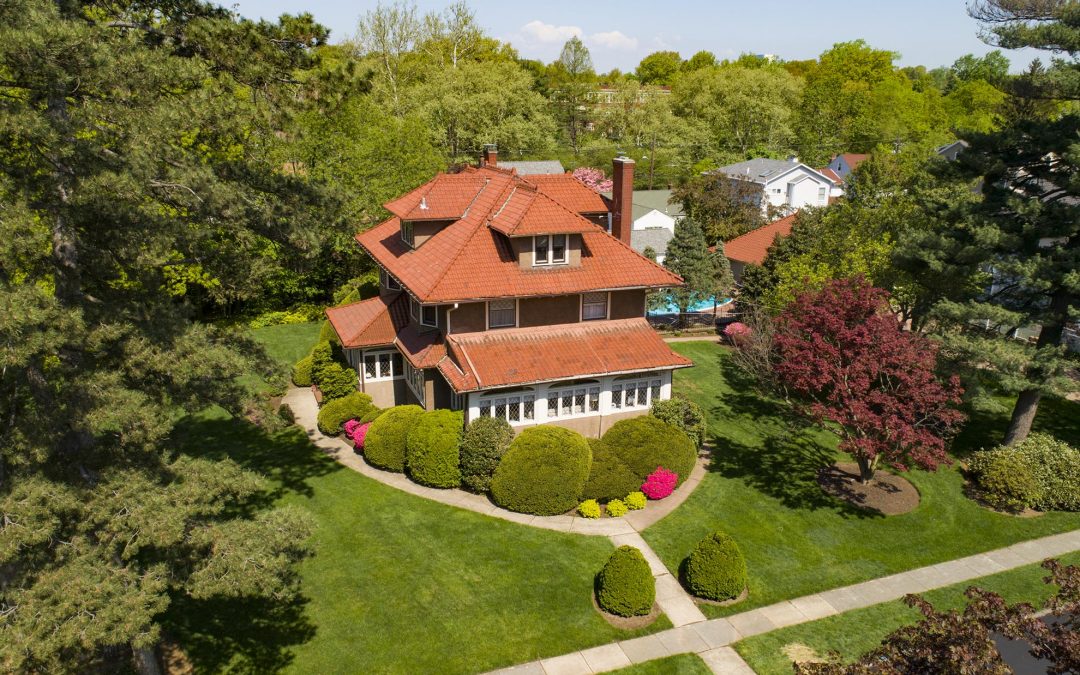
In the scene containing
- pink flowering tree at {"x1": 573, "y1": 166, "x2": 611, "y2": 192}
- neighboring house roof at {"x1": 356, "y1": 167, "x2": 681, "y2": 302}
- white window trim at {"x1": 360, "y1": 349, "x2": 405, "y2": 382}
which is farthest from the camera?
pink flowering tree at {"x1": 573, "y1": 166, "x2": 611, "y2": 192}

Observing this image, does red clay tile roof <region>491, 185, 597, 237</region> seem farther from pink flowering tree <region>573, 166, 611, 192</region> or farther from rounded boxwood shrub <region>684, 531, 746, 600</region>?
pink flowering tree <region>573, 166, 611, 192</region>

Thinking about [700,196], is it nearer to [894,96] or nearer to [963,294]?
[963,294]

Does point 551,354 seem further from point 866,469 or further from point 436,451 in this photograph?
point 866,469

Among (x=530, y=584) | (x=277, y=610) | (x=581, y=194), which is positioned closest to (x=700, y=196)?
(x=581, y=194)

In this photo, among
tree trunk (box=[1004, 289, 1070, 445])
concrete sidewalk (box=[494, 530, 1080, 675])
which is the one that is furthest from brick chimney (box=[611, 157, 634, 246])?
tree trunk (box=[1004, 289, 1070, 445])

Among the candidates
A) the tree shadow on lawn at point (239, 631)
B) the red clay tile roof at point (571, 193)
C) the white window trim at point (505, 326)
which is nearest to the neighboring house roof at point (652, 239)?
the red clay tile roof at point (571, 193)
